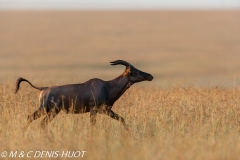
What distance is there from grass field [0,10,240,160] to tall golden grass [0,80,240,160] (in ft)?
0.07

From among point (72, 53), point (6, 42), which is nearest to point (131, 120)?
point (72, 53)

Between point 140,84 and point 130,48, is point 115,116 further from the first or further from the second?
point 130,48

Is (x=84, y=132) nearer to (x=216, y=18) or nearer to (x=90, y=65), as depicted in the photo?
(x=90, y=65)

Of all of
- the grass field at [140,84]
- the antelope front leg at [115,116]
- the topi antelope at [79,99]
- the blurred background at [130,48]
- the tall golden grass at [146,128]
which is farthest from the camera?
the blurred background at [130,48]

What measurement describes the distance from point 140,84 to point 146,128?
13.9 metres

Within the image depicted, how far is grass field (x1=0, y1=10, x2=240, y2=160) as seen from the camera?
10.5 m

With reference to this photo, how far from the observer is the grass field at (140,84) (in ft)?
34.5

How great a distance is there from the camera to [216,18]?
10038cm

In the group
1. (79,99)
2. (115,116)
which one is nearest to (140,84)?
(79,99)

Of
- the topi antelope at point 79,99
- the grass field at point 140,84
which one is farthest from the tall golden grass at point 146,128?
the topi antelope at point 79,99

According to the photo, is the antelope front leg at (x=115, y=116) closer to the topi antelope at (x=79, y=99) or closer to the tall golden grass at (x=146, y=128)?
the topi antelope at (x=79, y=99)

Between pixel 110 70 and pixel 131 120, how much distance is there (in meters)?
27.5

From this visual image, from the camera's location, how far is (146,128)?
12234mm

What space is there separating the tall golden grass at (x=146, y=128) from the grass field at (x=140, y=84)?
0.02 metres
